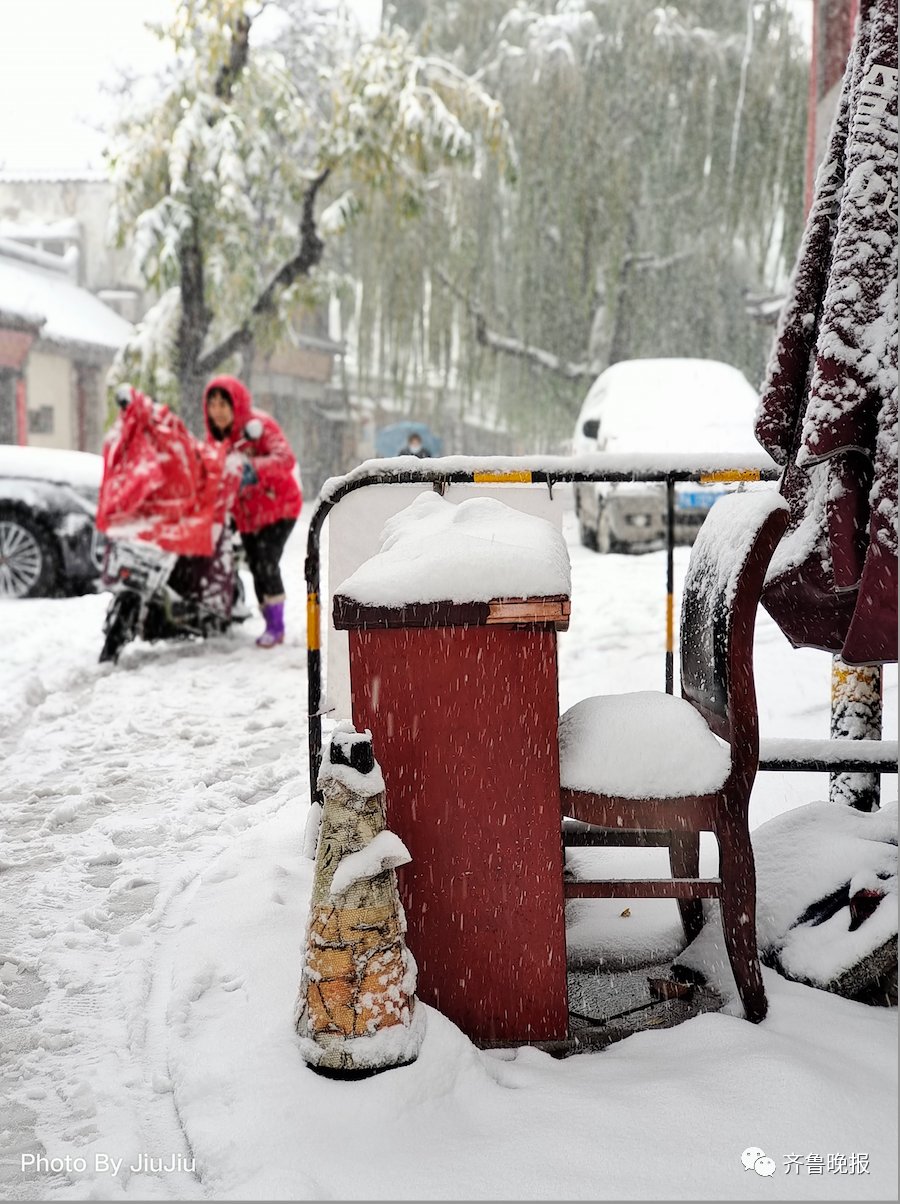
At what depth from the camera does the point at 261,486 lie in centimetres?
781

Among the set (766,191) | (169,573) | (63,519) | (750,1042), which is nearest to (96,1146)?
(750,1042)

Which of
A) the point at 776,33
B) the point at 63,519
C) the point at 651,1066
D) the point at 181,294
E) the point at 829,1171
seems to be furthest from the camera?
the point at 776,33

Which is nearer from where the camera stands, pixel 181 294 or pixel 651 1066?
pixel 651 1066

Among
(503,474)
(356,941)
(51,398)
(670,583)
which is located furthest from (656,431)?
(51,398)

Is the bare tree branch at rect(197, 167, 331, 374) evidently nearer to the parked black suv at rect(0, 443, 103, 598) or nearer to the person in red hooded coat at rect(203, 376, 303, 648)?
the parked black suv at rect(0, 443, 103, 598)

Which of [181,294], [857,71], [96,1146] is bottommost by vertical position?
[96,1146]

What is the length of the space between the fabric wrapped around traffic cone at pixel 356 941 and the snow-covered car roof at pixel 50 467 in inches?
349

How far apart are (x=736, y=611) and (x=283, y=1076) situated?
140 cm

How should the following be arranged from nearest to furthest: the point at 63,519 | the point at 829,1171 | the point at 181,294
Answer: the point at 829,1171 < the point at 63,519 < the point at 181,294

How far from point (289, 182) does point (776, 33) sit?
26.3 feet

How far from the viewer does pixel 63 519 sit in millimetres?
10328

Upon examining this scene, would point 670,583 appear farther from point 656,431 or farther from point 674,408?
point 674,408

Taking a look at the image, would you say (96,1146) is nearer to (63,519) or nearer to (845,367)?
(845,367)

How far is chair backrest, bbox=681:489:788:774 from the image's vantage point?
2541 mm
